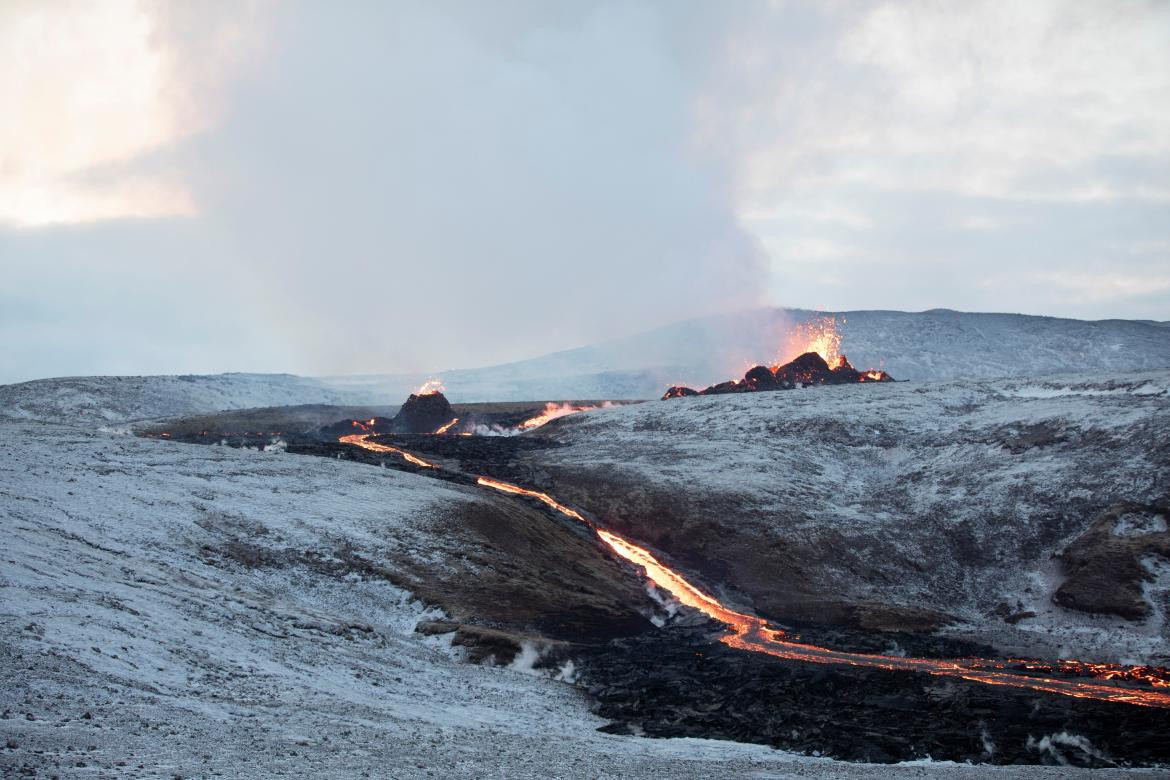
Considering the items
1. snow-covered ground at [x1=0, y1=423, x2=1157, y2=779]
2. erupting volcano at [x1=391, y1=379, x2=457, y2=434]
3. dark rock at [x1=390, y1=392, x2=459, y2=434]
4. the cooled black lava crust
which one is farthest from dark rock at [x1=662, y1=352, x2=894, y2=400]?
the cooled black lava crust

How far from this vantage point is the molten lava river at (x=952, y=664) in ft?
104

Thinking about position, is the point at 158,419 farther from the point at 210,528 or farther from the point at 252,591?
the point at 252,591

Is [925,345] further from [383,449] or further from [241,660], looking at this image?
[241,660]

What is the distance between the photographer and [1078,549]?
158 feet

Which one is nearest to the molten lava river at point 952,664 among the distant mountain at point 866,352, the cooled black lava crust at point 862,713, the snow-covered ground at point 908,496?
the cooled black lava crust at point 862,713

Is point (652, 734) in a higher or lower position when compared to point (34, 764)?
lower

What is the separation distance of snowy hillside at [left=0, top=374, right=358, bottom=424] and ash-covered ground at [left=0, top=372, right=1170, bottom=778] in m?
46.5

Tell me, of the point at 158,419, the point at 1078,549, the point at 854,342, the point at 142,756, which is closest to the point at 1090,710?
the point at 1078,549

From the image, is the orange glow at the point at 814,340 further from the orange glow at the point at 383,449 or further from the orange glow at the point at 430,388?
the orange glow at the point at 383,449

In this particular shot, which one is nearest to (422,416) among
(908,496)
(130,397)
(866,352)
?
(130,397)

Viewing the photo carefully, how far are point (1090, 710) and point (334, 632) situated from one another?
24.5m

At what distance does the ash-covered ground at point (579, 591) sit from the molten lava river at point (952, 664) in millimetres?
1634

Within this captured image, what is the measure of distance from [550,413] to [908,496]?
148 feet

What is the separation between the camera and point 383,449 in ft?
237
